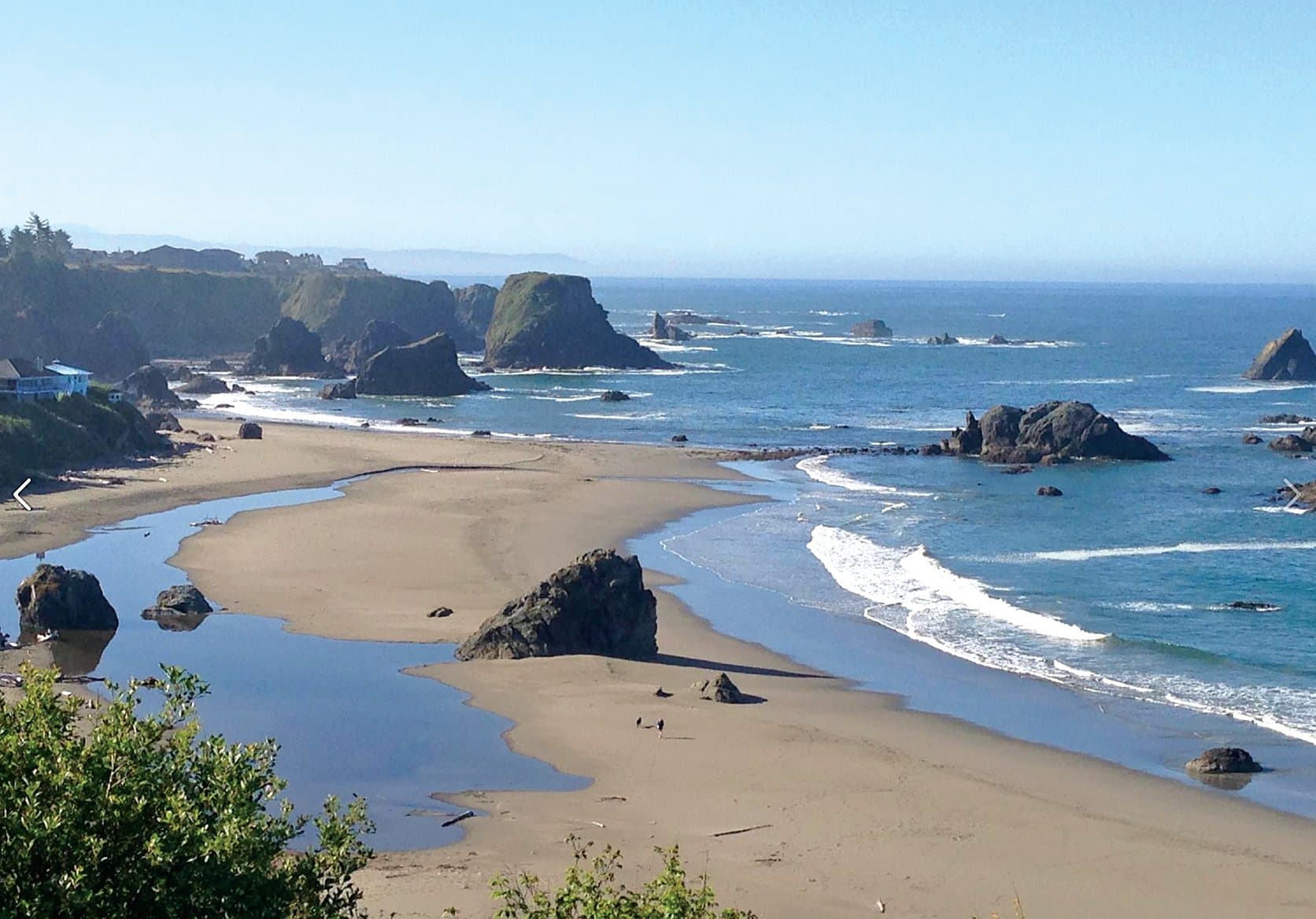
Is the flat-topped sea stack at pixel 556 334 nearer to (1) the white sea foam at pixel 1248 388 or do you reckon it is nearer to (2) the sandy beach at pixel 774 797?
(1) the white sea foam at pixel 1248 388

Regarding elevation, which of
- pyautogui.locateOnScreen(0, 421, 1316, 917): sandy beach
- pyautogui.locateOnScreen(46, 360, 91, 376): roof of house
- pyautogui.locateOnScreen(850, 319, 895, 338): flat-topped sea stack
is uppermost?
pyautogui.locateOnScreen(850, 319, 895, 338): flat-topped sea stack

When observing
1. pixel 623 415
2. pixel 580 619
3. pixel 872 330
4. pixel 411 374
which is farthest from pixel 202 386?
pixel 872 330

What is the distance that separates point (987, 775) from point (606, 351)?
11423cm

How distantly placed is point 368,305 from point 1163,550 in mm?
123603

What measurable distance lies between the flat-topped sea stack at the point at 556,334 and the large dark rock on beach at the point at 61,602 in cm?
10175

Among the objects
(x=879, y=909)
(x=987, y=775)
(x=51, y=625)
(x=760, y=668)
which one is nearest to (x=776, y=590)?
(x=760, y=668)

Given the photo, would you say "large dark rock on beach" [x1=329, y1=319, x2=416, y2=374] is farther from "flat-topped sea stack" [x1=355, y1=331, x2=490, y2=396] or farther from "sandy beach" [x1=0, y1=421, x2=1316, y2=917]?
"sandy beach" [x1=0, y1=421, x2=1316, y2=917]

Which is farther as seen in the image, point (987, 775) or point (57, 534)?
point (57, 534)

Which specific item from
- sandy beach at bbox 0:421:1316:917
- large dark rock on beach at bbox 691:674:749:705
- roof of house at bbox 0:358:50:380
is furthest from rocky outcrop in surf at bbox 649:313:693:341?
large dark rock on beach at bbox 691:674:749:705

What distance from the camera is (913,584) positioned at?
44.1m

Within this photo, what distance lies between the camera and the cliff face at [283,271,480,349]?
15900cm

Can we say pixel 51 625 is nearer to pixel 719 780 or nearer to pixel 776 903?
pixel 719 780

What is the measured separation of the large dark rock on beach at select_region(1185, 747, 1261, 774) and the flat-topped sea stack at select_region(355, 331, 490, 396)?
90273 mm

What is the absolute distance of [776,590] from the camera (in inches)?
1700
